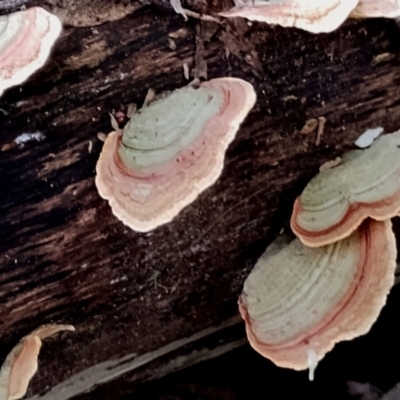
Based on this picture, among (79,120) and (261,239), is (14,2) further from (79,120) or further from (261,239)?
(261,239)

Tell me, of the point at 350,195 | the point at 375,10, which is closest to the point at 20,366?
the point at 350,195

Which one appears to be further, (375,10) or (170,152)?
(375,10)

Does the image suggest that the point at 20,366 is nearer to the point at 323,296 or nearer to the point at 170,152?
the point at 170,152

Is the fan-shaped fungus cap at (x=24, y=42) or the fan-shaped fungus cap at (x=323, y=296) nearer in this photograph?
the fan-shaped fungus cap at (x=24, y=42)

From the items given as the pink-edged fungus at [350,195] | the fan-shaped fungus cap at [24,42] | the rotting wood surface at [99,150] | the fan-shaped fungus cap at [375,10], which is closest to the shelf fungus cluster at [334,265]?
the pink-edged fungus at [350,195]

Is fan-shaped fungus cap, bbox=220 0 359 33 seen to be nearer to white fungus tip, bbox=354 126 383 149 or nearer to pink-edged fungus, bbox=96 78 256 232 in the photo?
pink-edged fungus, bbox=96 78 256 232

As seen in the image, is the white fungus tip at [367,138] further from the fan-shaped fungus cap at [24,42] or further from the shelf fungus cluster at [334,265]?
the fan-shaped fungus cap at [24,42]

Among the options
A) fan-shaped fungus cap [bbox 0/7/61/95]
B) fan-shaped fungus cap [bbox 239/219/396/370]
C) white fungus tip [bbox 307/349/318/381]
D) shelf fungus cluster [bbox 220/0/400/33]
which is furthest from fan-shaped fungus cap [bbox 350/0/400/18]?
white fungus tip [bbox 307/349/318/381]
